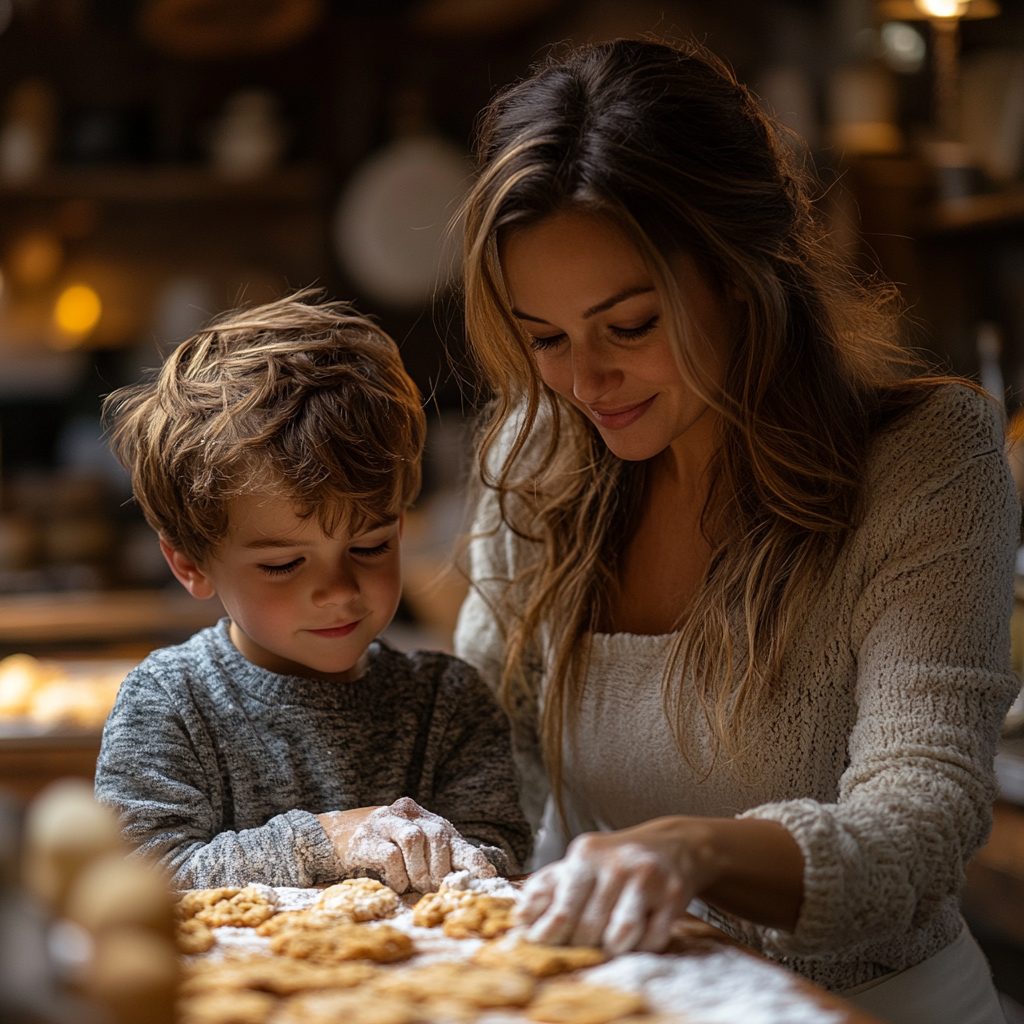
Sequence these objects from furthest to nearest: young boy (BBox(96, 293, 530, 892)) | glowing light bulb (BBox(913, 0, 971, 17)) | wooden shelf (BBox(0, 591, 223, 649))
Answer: wooden shelf (BBox(0, 591, 223, 649)), glowing light bulb (BBox(913, 0, 971, 17)), young boy (BBox(96, 293, 530, 892))

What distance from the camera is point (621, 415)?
118 cm

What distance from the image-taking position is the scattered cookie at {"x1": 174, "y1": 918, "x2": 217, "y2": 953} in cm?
79

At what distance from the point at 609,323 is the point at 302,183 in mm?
3357

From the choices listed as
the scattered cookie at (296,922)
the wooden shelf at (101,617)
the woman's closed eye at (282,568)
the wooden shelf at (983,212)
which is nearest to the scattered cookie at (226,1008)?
the scattered cookie at (296,922)

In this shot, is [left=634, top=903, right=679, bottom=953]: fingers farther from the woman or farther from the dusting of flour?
the woman

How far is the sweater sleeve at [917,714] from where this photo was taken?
86 centimetres

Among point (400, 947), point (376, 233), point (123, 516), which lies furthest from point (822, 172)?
point (400, 947)

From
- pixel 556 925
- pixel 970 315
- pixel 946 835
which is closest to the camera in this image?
pixel 556 925

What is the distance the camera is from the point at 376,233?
4223mm

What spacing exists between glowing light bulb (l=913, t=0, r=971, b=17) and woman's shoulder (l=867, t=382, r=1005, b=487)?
174 cm

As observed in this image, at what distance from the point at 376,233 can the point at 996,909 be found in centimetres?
298

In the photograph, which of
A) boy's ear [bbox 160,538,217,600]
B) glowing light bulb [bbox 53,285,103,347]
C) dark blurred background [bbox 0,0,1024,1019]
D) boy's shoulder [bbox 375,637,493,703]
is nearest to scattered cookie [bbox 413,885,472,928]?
boy's shoulder [bbox 375,637,493,703]

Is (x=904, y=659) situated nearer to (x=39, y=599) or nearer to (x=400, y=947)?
(x=400, y=947)

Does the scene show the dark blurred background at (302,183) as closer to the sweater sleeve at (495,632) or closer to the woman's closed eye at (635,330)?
the sweater sleeve at (495,632)
